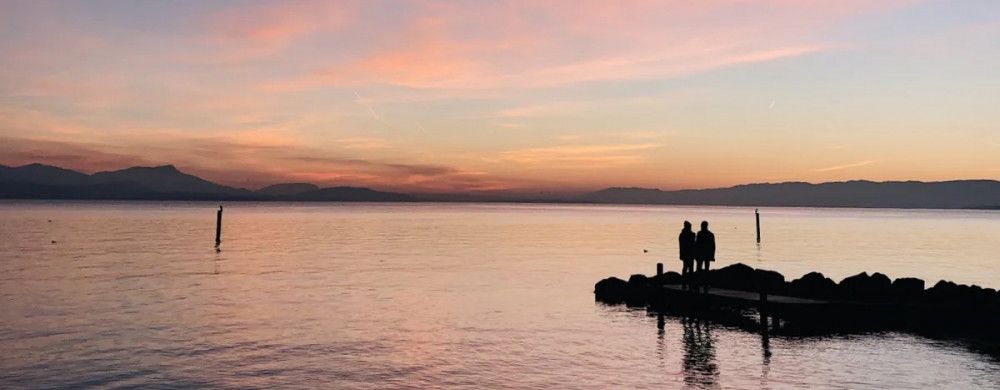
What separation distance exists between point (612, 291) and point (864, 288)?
11254mm

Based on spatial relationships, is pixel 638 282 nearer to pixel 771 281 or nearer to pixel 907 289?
pixel 771 281

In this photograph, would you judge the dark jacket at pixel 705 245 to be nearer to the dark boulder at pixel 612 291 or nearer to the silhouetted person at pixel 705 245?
the silhouetted person at pixel 705 245

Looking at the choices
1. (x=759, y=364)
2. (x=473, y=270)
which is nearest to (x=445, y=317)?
(x=759, y=364)

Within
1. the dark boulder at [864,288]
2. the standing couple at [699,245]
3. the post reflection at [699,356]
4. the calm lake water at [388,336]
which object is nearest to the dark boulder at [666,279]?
the calm lake water at [388,336]

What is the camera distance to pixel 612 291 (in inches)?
1479

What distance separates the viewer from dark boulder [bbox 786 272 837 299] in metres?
32.5

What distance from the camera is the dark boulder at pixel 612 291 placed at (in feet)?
122

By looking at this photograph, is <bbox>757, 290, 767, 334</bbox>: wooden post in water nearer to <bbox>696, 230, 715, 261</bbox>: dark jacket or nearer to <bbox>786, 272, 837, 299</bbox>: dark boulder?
<bbox>696, 230, 715, 261</bbox>: dark jacket

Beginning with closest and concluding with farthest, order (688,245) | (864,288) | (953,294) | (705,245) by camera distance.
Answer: (953,294) < (705,245) < (864,288) < (688,245)

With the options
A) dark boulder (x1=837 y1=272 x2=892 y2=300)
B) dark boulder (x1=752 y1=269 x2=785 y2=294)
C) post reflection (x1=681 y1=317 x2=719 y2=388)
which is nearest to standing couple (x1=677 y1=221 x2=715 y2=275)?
post reflection (x1=681 y1=317 x2=719 y2=388)

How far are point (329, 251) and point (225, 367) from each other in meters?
48.0

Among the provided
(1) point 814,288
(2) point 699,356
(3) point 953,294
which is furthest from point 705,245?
(3) point 953,294

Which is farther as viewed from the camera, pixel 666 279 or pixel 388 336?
pixel 666 279

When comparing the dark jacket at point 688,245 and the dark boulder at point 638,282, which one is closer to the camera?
the dark jacket at point 688,245
